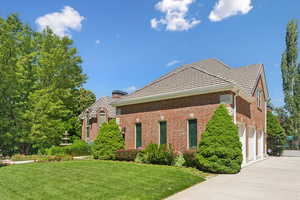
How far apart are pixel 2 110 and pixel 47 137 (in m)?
4.64

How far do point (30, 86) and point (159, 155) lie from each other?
1683 centimetres

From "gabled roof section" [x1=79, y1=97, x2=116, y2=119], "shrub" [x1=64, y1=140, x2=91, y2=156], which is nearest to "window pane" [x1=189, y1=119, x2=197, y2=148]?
"shrub" [x1=64, y1=140, x2=91, y2=156]

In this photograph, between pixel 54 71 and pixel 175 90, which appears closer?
pixel 175 90

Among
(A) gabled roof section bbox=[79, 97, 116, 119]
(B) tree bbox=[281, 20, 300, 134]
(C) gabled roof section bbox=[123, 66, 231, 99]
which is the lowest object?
(A) gabled roof section bbox=[79, 97, 116, 119]

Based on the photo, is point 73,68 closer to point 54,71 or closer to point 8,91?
point 54,71

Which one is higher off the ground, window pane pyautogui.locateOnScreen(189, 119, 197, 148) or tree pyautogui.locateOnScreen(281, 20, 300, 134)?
tree pyautogui.locateOnScreen(281, 20, 300, 134)

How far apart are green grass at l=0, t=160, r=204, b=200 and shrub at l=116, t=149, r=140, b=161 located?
500 centimetres

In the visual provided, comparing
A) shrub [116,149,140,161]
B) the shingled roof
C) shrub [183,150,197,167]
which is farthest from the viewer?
shrub [116,149,140,161]

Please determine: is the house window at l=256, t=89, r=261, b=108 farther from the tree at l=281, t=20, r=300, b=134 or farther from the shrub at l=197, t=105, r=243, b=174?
the tree at l=281, t=20, r=300, b=134

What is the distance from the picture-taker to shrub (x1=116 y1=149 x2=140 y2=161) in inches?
584

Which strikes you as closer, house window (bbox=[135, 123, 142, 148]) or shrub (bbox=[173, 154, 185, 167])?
shrub (bbox=[173, 154, 185, 167])

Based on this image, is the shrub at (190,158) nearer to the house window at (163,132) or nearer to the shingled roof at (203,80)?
the house window at (163,132)

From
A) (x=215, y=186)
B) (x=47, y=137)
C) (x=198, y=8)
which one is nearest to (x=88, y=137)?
(x=47, y=137)

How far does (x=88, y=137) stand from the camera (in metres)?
27.9
